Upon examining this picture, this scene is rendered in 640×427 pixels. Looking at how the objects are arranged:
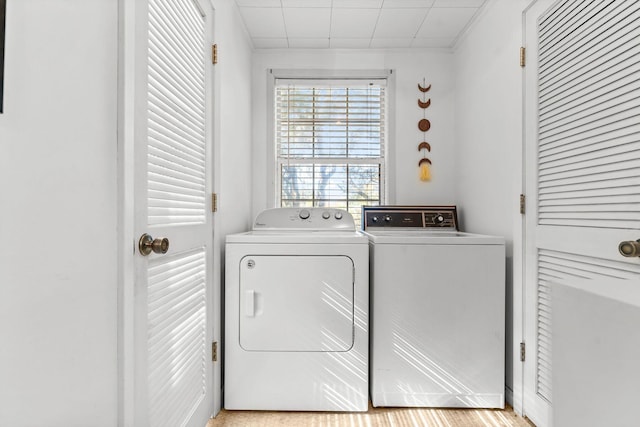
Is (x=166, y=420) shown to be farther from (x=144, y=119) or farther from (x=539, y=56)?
→ (x=539, y=56)

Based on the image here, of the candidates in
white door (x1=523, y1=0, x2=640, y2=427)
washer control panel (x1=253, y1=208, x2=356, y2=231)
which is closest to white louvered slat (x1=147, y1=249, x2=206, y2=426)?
washer control panel (x1=253, y1=208, x2=356, y2=231)

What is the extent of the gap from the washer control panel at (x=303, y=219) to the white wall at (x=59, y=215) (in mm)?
1583

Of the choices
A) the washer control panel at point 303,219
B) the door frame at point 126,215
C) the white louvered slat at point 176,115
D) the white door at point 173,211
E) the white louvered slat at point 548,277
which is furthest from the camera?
the washer control panel at point 303,219

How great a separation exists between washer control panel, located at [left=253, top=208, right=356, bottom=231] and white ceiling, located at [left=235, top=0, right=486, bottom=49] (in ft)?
4.04

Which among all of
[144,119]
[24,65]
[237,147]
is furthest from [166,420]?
[237,147]

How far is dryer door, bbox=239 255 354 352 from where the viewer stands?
1907 millimetres

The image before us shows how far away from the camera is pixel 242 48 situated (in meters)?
2.49

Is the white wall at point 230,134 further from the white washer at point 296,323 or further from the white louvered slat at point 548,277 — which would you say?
the white louvered slat at point 548,277

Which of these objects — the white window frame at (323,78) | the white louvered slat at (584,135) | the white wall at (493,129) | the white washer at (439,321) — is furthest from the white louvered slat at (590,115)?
the white window frame at (323,78)

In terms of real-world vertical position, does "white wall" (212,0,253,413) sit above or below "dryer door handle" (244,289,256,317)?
above

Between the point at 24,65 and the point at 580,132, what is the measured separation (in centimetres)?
178

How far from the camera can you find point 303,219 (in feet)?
8.30

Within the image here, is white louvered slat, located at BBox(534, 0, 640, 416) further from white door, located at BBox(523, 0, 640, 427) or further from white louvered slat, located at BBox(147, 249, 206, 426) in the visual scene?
white louvered slat, located at BBox(147, 249, 206, 426)

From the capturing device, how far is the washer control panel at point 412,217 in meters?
2.70
